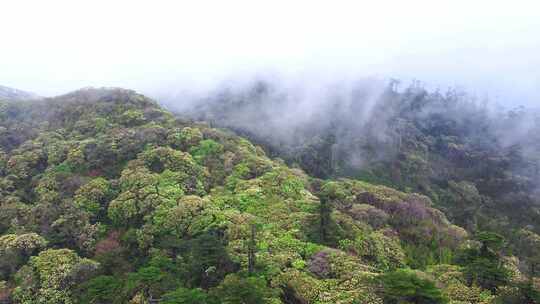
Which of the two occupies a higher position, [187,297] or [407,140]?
[187,297]

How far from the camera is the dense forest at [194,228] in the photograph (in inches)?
1023

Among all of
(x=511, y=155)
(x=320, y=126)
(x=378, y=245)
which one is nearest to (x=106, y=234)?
(x=378, y=245)

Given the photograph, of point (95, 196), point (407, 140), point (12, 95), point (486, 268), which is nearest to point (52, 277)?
point (95, 196)

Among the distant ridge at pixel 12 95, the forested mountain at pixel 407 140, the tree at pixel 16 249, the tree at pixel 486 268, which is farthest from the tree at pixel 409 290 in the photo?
the distant ridge at pixel 12 95

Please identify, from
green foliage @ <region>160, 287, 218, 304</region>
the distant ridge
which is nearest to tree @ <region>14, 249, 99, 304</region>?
green foliage @ <region>160, 287, 218, 304</region>

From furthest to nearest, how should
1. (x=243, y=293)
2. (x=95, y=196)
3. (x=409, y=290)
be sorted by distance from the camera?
(x=95, y=196) → (x=243, y=293) → (x=409, y=290)

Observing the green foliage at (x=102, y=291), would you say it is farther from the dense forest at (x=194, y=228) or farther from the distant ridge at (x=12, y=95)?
the distant ridge at (x=12, y=95)

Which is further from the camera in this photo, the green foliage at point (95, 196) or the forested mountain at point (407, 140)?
the forested mountain at point (407, 140)

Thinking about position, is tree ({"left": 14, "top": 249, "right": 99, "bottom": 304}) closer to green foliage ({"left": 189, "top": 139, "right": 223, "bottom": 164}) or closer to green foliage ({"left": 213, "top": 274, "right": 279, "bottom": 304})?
green foliage ({"left": 213, "top": 274, "right": 279, "bottom": 304})

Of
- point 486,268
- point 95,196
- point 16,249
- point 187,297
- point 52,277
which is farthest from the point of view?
point 95,196

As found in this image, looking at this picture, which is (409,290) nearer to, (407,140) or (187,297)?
(187,297)

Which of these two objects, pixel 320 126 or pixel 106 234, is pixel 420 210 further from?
pixel 320 126

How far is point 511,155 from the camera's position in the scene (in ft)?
406

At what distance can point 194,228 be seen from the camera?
106ft
